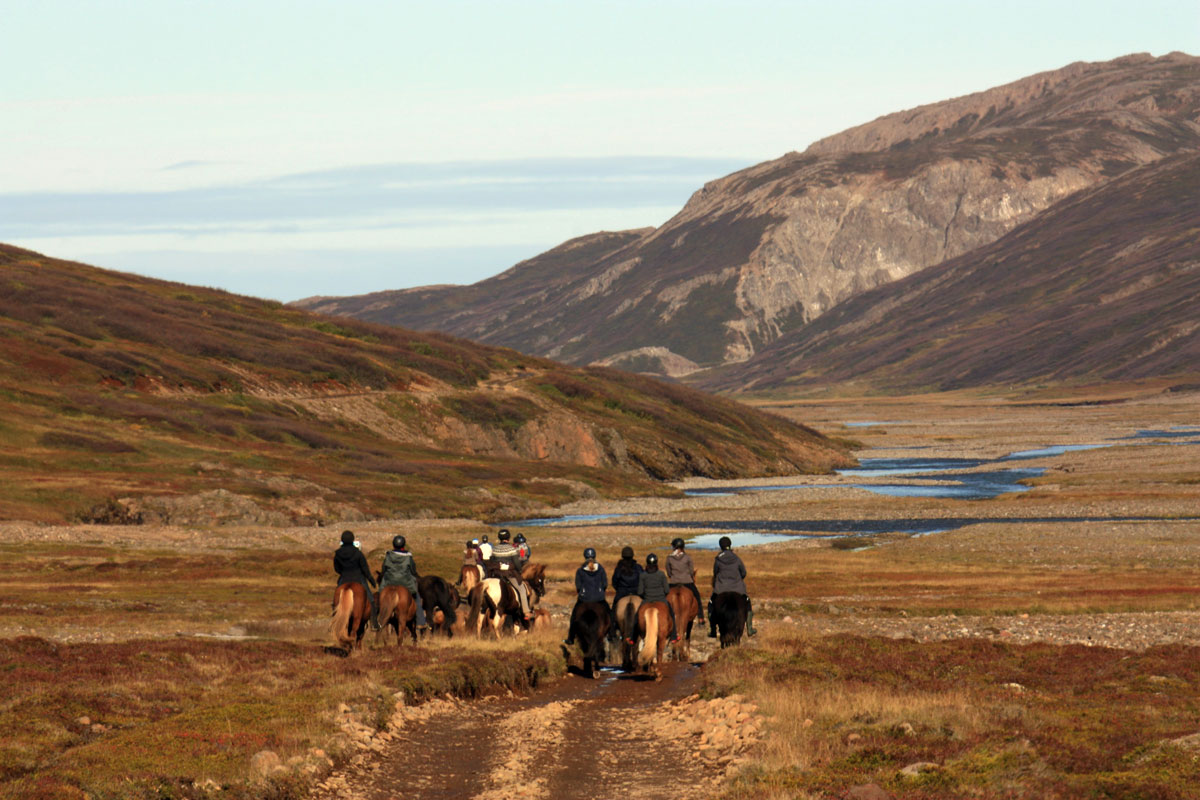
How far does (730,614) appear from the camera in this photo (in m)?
33.2

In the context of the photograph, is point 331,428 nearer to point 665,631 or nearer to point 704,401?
point 704,401

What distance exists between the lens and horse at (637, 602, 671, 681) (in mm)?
31391

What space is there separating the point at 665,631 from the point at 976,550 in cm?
4455

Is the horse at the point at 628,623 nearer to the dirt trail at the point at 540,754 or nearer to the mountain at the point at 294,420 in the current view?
the dirt trail at the point at 540,754

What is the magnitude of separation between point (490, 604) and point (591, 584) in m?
5.03

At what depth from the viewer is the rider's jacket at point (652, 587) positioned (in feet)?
103

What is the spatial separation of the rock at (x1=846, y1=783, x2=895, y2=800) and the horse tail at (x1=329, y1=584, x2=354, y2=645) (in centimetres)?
1779

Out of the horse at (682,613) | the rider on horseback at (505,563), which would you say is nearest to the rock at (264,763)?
the horse at (682,613)

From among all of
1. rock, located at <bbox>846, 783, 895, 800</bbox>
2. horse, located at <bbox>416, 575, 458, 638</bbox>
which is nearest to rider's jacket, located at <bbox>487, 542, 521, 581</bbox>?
horse, located at <bbox>416, 575, 458, 638</bbox>

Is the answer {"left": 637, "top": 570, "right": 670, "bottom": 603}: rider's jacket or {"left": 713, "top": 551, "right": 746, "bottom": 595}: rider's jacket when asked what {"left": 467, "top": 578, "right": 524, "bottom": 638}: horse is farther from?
{"left": 713, "top": 551, "right": 746, "bottom": 595}: rider's jacket

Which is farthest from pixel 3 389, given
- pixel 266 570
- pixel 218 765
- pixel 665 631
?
pixel 218 765

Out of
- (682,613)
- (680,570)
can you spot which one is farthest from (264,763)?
(682,613)

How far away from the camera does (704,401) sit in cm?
18125

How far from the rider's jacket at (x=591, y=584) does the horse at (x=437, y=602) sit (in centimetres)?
536
